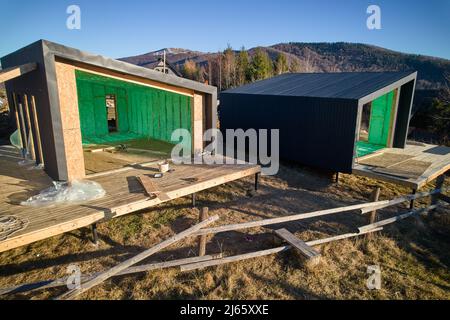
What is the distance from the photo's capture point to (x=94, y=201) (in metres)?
6.22

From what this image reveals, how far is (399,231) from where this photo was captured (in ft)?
24.7

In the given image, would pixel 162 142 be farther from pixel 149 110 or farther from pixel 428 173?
pixel 428 173

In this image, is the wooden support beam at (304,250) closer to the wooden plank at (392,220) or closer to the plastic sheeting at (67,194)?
the wooden plank at (392,220)

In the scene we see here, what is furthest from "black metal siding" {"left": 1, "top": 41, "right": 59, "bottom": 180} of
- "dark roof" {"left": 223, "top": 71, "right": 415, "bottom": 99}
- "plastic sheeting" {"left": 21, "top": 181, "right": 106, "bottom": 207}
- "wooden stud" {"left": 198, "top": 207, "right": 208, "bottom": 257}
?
"dark roof" {"left": 223, "top": 71, "right": 415, "bottom": 99}

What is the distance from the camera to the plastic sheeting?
6.09 m

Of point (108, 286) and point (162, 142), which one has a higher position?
point (162, 142)

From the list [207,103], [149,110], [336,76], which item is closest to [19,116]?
[149,110]

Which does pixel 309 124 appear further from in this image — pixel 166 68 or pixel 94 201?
pixel 166 68

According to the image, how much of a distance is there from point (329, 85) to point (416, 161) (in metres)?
4.57

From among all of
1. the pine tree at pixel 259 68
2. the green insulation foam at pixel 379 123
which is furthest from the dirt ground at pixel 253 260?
the pine tree at pixel 259 68

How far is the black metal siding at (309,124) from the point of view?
10.1 meters

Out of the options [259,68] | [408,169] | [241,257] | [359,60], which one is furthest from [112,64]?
[359,60]

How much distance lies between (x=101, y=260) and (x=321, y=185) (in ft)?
26.2

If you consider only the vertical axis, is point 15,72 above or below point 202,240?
above
